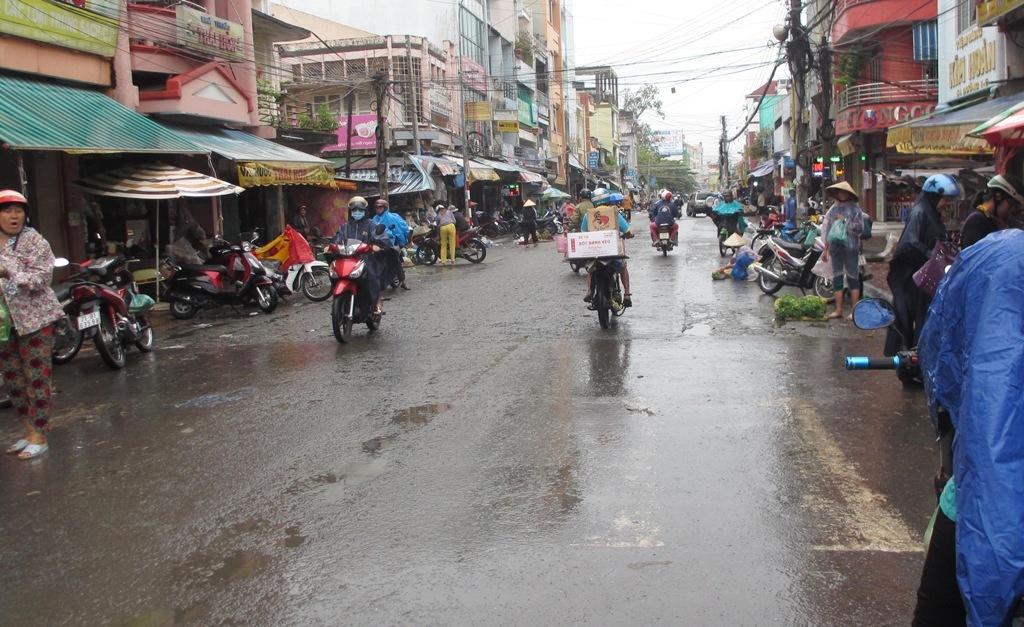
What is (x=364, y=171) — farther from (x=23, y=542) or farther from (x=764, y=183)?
(x=764, y=183)

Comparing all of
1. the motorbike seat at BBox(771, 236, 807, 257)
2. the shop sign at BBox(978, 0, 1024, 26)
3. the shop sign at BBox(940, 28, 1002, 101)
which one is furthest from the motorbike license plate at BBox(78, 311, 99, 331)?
the shop sign at BBox(940, 28, 1002, 101)

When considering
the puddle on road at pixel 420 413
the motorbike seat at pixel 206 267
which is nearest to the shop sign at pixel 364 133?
the motorbike seat at pixel 206 267

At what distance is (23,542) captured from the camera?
15.4ft

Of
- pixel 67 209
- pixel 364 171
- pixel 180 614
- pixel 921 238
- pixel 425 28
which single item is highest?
pixel 425 28

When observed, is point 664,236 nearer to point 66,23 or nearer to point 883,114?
point 883,114

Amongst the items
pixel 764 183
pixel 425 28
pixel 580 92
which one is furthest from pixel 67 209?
pixel 580 92

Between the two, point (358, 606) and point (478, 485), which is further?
point (478, 485)

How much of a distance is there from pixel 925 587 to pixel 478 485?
2.99 m

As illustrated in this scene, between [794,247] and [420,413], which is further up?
[794,247]

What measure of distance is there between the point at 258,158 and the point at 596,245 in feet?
30.8

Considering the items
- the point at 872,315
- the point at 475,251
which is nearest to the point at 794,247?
the point at 872,315

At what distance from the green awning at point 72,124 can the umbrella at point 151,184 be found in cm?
48

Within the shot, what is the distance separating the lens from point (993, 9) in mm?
14172

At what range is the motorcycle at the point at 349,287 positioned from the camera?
10492 millimetres
